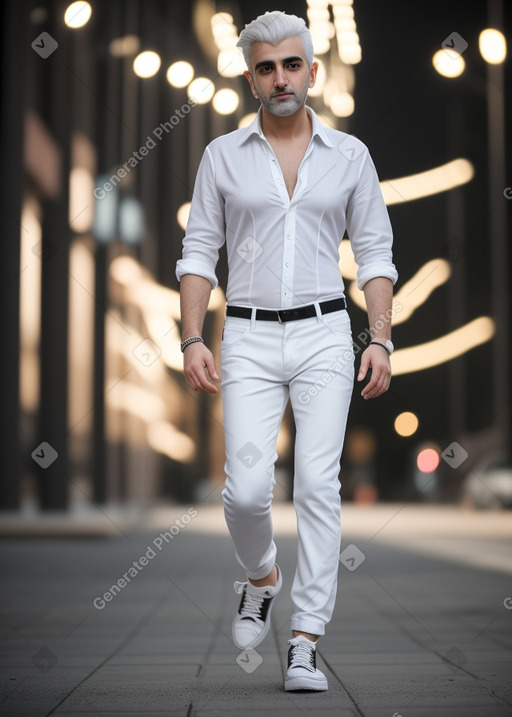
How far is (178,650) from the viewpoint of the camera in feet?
16.5

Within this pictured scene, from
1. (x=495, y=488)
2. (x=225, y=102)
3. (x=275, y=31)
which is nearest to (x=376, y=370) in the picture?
(x=275, y=31)

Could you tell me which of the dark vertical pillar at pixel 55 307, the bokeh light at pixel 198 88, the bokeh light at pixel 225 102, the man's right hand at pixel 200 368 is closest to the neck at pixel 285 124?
the man's right hand at pixel 200 368

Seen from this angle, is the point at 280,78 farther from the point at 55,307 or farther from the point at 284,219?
the point at 55,307

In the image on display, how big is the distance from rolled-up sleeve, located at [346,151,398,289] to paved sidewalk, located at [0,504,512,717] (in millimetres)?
1495

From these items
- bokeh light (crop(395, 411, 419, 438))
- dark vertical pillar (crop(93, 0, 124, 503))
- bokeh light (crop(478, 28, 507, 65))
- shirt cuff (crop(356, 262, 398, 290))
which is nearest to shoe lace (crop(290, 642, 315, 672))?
shirt cuff (crop(356, 262, 398, 290))

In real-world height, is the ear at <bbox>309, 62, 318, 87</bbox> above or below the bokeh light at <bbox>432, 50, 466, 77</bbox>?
below

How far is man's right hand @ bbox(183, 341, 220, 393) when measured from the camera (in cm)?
393

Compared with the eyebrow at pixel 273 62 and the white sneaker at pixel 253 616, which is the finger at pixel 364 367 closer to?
the white sneaker at pixel 253 616

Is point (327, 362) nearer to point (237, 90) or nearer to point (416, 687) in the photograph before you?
point (416, 687)

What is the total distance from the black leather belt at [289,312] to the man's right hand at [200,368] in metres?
0.20

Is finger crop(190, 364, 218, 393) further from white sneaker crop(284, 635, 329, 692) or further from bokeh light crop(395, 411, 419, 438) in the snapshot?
bokeh light crop(395, 411, 419, 438)

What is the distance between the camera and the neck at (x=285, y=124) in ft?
13.7

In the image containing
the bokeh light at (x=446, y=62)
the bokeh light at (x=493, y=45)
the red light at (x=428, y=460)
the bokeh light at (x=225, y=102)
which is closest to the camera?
the bokeh light at (x=493, y=45)

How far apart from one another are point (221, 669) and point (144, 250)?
22204mm
